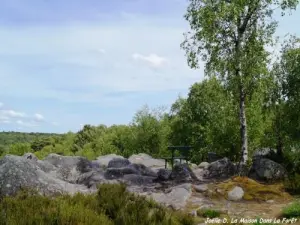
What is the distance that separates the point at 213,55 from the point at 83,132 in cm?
8578

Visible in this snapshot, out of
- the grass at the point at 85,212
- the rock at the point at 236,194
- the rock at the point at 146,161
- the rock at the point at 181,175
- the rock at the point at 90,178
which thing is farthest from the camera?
the rock at the point at 146,161

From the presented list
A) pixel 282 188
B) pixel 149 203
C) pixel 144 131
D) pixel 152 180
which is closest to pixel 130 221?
pixel 149 203

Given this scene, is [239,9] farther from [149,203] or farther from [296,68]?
[149,203]

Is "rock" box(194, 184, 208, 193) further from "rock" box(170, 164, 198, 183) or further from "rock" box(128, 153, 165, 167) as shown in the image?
"rock" box(128, 153, 165, 167)

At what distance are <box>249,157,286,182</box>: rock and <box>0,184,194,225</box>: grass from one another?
1075cm

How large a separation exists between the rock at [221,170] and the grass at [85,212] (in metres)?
12.9

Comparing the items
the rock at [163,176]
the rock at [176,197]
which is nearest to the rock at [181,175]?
the rock at [163,176]

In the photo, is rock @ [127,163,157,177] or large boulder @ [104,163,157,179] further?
rock @ [127,163,157,177]

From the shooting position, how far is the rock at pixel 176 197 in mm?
14730

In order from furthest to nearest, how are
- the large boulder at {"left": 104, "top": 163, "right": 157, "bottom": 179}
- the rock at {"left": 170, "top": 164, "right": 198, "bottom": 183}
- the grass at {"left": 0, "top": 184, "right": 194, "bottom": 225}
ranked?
the rock at {"left": 170, "top": 164, "right": 198, "bottom": 183}
the large boulder at {"left": 104, "top": 163, "right": 157, "bottom": 179}
the grass at {"left": 0, "top": 184, "right": 194, "bottom": 225}

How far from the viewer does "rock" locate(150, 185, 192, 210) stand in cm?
1473

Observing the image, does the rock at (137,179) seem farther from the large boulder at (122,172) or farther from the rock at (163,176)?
the large boulder at (122,172)

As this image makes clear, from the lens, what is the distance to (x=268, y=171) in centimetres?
1900

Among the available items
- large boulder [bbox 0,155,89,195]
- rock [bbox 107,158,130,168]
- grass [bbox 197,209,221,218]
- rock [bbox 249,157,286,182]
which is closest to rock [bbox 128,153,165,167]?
rock [bbox 107,158,130,168]
